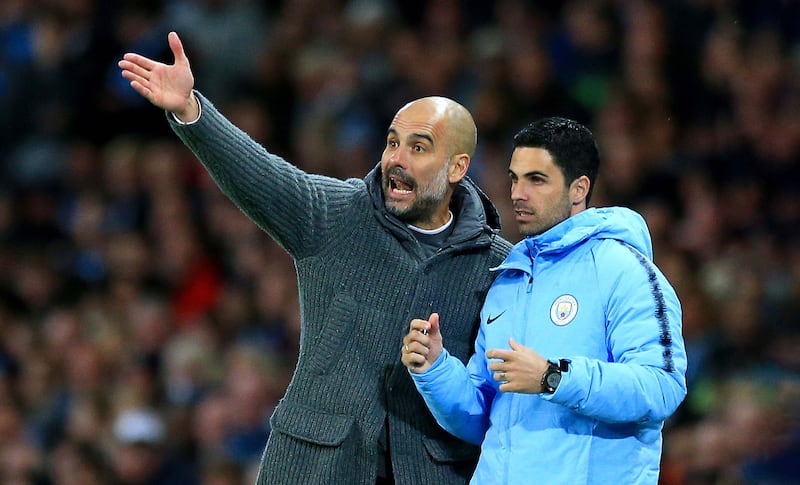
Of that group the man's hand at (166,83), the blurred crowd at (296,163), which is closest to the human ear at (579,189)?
the man's hand at (166,83)

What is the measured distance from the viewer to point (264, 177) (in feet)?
14.3

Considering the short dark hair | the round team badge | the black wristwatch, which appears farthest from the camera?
the short dark hair

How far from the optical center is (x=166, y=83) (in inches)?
165

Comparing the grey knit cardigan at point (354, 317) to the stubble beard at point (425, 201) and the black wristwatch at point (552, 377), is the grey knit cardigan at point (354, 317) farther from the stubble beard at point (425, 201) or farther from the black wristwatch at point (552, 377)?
the black wristwatch at point (552, 377)

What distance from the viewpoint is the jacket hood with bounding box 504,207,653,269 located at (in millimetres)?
4059

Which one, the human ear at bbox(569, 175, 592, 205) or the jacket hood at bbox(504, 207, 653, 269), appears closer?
the jacket hood at bbox(504, 207, 653, 269)

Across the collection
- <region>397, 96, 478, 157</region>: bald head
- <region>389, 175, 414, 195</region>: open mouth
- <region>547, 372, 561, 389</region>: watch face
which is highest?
<region>397, 96, 478, 157</region>: bald head

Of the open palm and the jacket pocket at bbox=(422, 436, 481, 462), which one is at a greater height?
the open palm

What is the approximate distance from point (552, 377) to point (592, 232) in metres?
0.50

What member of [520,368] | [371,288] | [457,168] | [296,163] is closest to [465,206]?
[457,168]

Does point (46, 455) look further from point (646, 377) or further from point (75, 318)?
point (646, 377)

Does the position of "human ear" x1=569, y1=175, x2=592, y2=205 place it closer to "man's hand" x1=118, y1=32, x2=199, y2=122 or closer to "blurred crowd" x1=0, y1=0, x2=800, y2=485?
"man's hand" x1=118, y1=32, x2=199, y2=122

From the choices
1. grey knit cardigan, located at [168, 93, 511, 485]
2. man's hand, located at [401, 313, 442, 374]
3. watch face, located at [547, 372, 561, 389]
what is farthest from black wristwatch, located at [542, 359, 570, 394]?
grey knit cardigan, located at [168, 93, 511, 485]

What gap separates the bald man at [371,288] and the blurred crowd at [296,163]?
2.20 m
